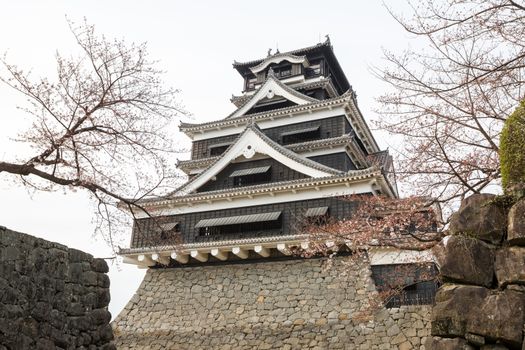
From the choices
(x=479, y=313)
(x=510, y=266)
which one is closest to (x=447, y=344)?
(x=479, y=313)

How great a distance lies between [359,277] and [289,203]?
3.36 meters

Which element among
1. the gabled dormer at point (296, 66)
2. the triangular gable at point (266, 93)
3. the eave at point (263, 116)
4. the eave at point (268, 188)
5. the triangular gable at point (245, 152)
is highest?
the gabled dormer at point (296, 66)

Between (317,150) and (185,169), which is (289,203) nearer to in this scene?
(317,150)

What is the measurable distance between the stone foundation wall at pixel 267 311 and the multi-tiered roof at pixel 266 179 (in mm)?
726

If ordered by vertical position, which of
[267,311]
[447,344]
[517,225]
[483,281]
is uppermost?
[517,225]

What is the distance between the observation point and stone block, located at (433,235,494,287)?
5.19m

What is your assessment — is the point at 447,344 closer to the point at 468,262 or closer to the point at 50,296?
the point at 468,262

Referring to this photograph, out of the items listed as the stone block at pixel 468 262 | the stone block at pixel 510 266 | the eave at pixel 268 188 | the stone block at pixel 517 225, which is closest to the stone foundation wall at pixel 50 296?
the stone block at pixel 468 262

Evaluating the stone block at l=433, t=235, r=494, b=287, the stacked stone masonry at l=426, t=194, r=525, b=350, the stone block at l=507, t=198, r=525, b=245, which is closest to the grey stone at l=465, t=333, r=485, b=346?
the stacked stone masonry at l=426, t=194, r=525, b=350

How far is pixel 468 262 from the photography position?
529 cm

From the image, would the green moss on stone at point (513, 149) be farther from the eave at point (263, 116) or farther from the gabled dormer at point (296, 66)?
the gabled dormer at point (296, 66)

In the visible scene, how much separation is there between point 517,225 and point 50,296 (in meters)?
5.85

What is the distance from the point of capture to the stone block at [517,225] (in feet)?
16.4

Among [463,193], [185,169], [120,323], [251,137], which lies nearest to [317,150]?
[251,137]
